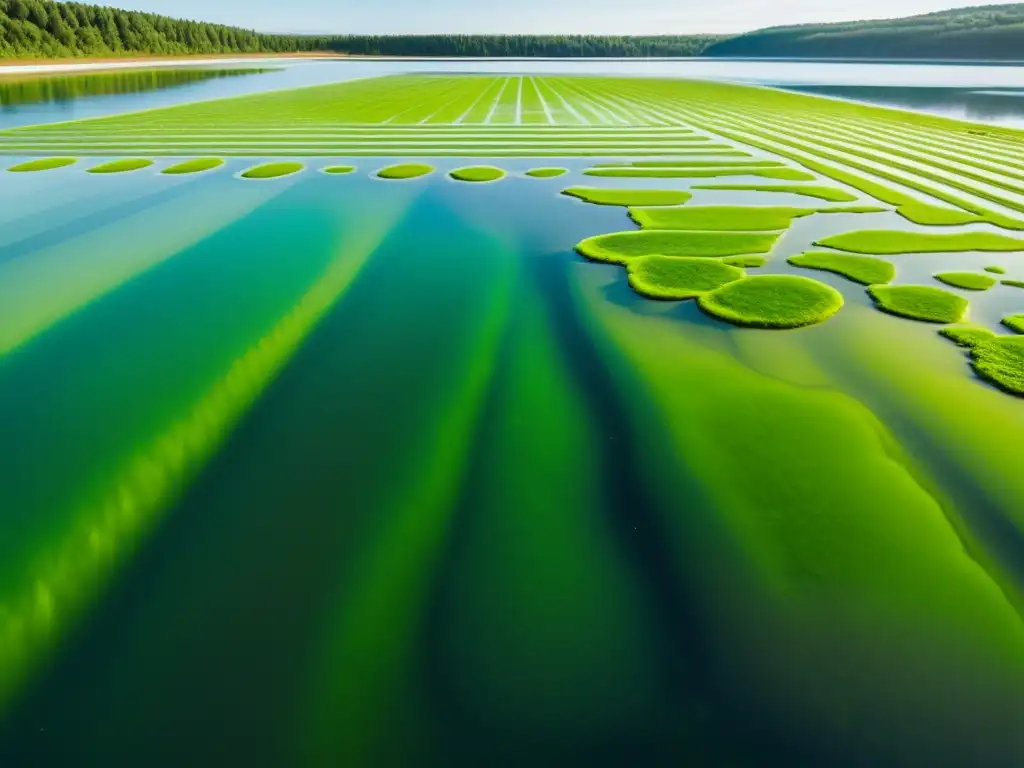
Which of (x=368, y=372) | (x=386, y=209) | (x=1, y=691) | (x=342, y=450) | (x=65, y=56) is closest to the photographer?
(x=1, y=691)

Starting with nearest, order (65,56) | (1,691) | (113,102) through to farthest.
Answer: (1,691)
(113,102)
(65,56)

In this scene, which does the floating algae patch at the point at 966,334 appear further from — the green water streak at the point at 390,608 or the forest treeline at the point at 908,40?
the forest treeline at the point at 908,40

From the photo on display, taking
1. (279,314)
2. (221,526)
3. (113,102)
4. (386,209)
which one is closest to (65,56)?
(113,102)

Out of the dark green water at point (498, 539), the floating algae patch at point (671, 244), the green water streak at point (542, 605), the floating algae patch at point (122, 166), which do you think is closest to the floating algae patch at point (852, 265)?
the floating algae patch at point (671, 244)

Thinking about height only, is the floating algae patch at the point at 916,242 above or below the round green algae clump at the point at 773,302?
below

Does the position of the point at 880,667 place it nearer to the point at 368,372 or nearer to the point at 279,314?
the point at 368,372

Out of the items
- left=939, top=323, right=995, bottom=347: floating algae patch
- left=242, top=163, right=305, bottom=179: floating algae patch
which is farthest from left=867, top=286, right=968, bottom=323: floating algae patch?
left=242, top=163, right=305, bottom=179: floating algae patch

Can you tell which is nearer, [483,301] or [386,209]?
[483,301]

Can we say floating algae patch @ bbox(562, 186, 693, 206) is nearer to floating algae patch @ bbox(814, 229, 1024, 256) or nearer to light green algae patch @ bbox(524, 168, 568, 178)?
light green algae patch @ bbox(524, 168, 568, 178)

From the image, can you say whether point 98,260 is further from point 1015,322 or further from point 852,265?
point 1015,322
